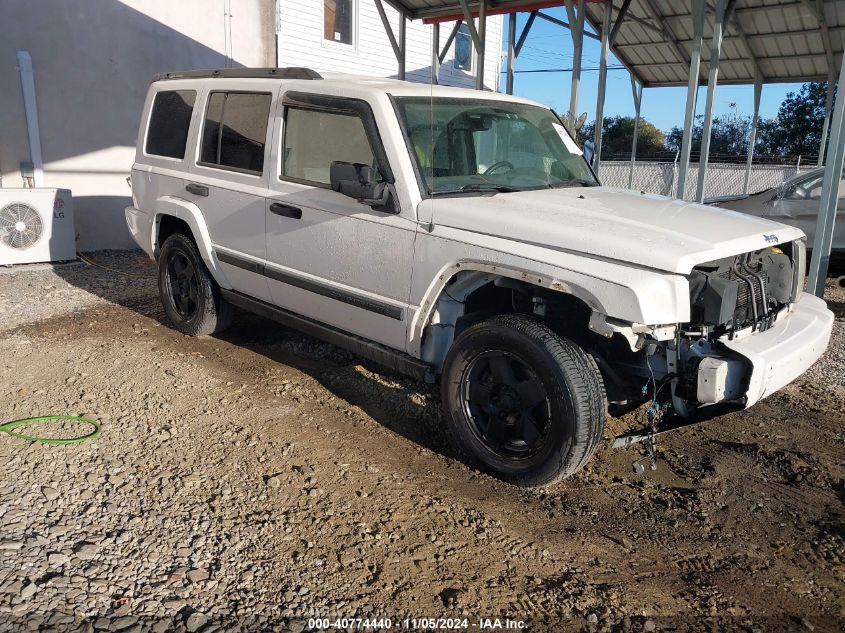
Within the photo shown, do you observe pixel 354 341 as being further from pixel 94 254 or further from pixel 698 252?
pixel 94 254

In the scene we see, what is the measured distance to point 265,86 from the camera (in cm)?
485

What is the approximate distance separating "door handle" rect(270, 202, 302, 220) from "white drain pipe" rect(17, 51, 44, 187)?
658 centimetres

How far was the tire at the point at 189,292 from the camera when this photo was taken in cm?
570

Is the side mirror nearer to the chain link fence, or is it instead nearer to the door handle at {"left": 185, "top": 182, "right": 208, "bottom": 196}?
the door handle at {"left": 185, "top": 182, "right": 208, "bottom": 196}

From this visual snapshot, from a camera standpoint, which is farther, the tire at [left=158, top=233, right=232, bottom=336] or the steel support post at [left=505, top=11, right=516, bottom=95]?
the steel support post at [left=505, top=11, right=516, bottom=95]

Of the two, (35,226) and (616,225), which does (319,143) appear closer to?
(616,225)

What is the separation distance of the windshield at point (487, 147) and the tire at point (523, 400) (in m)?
0.98

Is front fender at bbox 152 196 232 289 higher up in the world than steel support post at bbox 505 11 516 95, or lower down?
lower down

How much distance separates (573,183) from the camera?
181 inches

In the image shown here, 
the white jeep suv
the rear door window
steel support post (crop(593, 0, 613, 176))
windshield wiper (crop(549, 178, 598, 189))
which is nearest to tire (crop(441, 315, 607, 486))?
the white jeep suv

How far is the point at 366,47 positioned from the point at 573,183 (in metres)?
10.4

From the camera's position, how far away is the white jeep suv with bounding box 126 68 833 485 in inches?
129

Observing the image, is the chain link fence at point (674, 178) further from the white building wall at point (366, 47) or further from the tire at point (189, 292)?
the tire at point (189, 292)

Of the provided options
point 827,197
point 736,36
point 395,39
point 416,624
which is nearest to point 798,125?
point 736,36
